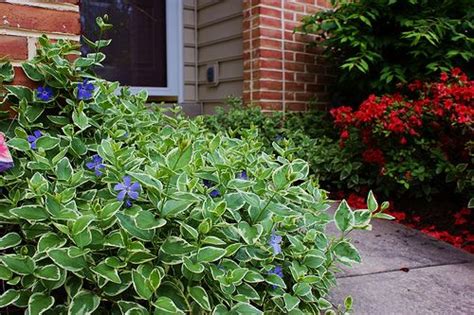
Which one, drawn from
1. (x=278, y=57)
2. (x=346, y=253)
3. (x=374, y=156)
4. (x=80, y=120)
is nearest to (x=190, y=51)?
(x=278, y=57)

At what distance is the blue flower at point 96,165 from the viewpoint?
4.35 ft

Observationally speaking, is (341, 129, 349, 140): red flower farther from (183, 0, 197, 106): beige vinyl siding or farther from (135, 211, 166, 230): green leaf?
(135, 211, 166, 230): green leaf

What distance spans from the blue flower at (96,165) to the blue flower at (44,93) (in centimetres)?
27

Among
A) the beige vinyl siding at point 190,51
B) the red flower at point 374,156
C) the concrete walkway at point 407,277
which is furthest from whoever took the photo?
the beige vinyl siding at point 190,51

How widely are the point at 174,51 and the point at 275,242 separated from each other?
3031 mm

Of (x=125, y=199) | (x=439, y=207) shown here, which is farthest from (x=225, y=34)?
(x=125, y=199)

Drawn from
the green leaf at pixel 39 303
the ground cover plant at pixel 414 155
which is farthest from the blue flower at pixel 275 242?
the ground cover plant at pixel 414 155

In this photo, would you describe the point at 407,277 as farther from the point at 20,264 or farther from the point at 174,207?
the point at 20,264

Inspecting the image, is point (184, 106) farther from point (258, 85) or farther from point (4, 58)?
point (4, 58)

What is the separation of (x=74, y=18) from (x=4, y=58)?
285 millimetres

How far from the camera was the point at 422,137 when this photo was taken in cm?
275

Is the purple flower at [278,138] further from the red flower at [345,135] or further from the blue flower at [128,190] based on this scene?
the blue flower at [128,190]

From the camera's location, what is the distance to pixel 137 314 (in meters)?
1.03

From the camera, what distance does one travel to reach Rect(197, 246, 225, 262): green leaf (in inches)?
42.8
